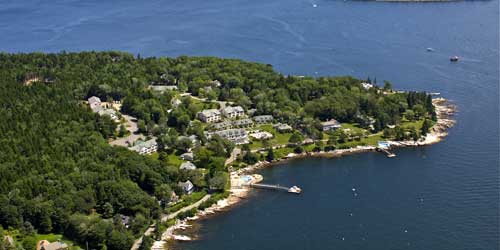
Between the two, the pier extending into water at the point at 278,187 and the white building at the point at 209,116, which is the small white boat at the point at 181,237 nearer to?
the pier extending into water at the point at 278,187

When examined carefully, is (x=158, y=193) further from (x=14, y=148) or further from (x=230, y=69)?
(x=230, y=69)

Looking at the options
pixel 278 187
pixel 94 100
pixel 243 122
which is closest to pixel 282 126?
pixel 243 122

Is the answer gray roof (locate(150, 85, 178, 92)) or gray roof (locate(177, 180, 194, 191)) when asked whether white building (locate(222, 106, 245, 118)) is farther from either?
gray roof (locate(177, 180, 194, 191))

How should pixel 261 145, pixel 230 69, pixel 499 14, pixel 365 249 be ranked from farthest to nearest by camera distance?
pixel 499 14 < pixel 230 69 < pixel 261 145 < pixel 365 249

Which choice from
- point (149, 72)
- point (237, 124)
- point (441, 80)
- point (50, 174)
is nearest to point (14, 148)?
point (50, 174)

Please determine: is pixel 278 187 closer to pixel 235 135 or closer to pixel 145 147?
pixel 235 135
